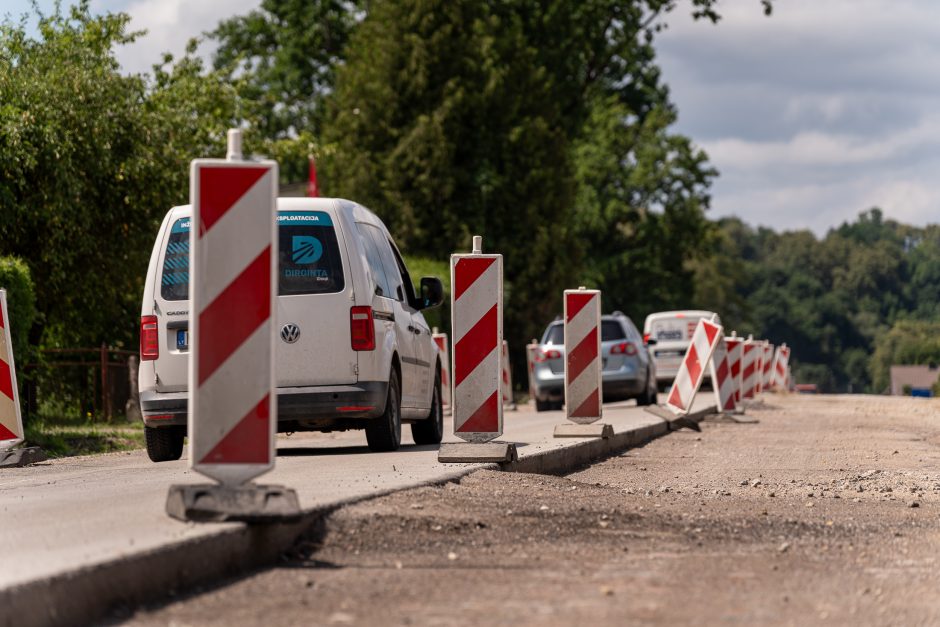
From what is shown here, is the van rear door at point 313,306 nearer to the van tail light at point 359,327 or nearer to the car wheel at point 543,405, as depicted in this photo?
the van tail light at point 359,327

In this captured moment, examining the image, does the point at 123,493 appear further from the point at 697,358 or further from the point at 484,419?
the point at 697,358

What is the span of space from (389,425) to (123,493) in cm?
467

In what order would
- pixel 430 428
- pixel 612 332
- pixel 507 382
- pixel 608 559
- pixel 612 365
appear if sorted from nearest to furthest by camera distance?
1. pixel 608 559
2. pixel 430 428
3. pixel 612 365
4. pixel 612 332
5. pixel 507 382

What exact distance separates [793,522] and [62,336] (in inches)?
713

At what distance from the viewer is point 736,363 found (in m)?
25.5

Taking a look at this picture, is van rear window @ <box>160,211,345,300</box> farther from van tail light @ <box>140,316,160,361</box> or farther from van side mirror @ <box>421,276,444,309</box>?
van side mirror @ <box>421,276,444,309</box>

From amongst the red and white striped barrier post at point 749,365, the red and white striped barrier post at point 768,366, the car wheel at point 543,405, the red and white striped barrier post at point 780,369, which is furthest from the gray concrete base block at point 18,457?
the red and white striped barrier post at point 780,369

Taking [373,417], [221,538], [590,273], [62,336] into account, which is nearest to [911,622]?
[221,538]

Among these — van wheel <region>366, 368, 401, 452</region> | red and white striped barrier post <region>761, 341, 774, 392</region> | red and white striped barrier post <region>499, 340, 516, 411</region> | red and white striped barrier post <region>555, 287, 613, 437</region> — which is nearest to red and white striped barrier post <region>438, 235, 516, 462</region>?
van wheel <region>366, 368, 401, 452</region>

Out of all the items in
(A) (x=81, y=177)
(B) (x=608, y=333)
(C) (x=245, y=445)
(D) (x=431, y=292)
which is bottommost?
(C) (x=245, y=445)

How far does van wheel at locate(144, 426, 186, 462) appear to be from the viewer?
13.2 metres

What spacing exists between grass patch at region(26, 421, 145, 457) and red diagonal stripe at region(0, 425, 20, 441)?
1740mm

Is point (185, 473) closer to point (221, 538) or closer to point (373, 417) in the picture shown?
point (373, 417)

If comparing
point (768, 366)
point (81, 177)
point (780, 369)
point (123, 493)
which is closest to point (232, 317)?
point (123, 493)
